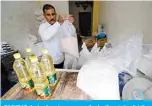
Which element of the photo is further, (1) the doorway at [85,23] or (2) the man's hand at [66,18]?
(1) the doorway at [85,23]

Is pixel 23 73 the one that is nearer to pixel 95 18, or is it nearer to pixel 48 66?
pixel 48 66

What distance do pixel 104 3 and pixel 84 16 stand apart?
0.24 m

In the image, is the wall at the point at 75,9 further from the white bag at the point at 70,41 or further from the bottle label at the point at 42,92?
the bottle label at the point at 42,92

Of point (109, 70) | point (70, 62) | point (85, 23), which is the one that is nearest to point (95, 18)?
point (85, 23)

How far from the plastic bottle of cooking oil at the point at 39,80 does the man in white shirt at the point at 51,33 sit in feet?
1.51

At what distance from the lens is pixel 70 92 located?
619 millimetres

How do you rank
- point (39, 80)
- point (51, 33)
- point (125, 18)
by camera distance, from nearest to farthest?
point (39, 80)
point (51, 33)
point (125, 18)

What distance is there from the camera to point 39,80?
0.56m

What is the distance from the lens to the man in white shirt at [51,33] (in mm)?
1007

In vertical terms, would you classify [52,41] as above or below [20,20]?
below

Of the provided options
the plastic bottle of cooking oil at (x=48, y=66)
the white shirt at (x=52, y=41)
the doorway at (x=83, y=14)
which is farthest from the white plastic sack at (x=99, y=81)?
the doorway at (x=83, y=14)

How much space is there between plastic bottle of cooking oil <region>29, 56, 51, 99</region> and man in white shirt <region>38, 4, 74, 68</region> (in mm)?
461

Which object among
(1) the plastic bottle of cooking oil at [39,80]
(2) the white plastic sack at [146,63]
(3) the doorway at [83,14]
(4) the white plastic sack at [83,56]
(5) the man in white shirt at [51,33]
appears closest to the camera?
(1) the plastic bottle of cooking oil at [39,80]

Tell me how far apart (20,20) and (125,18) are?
1091 millimetres
